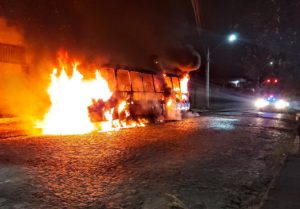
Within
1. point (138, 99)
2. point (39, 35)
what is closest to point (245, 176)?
point (138, 99)

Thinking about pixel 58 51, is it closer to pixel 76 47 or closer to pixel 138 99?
pixel 76 47

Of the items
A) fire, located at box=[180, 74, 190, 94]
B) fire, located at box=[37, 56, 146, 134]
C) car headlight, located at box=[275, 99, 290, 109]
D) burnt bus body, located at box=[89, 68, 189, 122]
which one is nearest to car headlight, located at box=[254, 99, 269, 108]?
car headlight, located at box=[275, 99, 290, 109]

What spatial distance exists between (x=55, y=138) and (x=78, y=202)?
5558 mm

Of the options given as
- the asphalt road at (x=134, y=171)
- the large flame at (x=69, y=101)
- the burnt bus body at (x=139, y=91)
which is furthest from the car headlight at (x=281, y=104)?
the large flame at (x=69, y=101)

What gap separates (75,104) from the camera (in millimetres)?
12641

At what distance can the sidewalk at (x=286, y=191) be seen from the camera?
175 inches

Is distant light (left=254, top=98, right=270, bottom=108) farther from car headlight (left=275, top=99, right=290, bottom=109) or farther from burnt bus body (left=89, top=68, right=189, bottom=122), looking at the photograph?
burnt bus body (left=89, top=68, right=189, bottom=122)

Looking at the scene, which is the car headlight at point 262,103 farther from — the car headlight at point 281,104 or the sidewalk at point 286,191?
the sidewalk at point 286,191

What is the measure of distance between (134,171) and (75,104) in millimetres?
6908

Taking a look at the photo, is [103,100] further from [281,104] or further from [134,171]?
[281,104]

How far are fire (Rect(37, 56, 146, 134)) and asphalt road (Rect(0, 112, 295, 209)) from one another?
72.3 inches

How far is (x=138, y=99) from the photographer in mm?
15867

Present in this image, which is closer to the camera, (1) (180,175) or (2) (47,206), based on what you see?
(2) (47,206)

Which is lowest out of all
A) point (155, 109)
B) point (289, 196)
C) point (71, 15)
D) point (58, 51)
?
point (289, 196)
